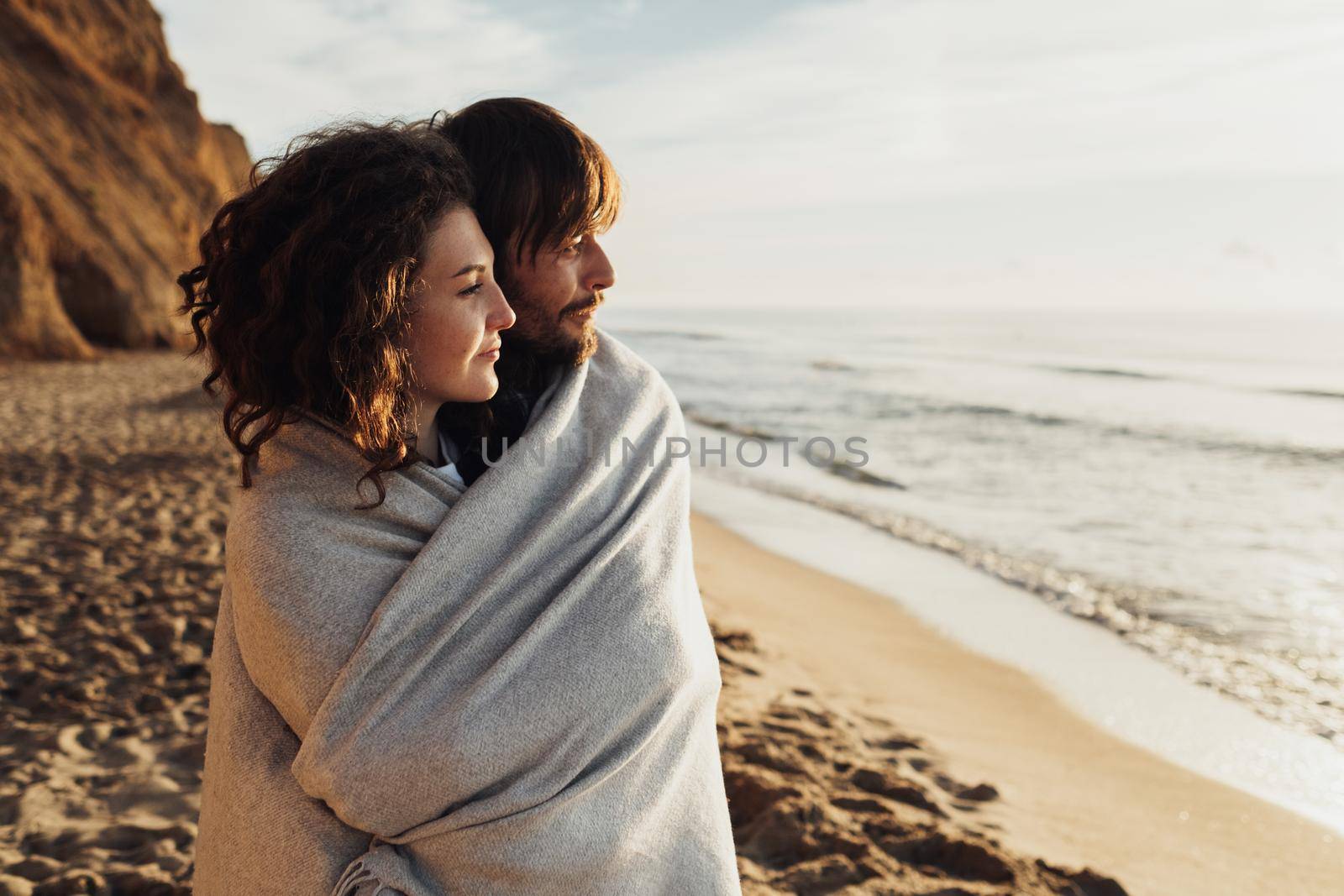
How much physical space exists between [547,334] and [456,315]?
0.36 m

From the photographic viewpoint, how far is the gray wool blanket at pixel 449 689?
1.43 meters

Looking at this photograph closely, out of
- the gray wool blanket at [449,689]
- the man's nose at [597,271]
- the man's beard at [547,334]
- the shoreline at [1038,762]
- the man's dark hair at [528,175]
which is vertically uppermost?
the man's dark hair at [528,175]

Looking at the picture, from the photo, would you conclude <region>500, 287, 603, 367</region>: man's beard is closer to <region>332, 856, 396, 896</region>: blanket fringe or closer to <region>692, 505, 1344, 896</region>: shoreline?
<region>332, 856, 396, 896</region>: blanket fringe

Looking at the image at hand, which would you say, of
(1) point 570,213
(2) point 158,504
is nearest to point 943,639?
(1) point 570,213

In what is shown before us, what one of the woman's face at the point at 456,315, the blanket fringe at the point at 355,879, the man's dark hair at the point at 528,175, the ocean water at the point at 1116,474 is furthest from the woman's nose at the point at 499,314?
the ocean water at the point at 1116,474

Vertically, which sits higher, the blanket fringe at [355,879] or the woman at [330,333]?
the woman at [330,333]

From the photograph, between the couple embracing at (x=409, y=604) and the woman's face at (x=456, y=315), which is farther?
the woman's face at (x=456, y=315)

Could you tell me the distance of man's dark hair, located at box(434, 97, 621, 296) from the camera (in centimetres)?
183

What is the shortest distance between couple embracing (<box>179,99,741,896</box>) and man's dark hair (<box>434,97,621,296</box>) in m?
0.13

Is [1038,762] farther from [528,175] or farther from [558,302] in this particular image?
[528,175]

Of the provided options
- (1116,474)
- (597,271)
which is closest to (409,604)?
(597,271)

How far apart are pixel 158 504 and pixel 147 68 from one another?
18659mm

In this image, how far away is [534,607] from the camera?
156cm

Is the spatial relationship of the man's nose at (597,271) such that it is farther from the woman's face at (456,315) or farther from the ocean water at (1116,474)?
the ocean water at (1116,474)
